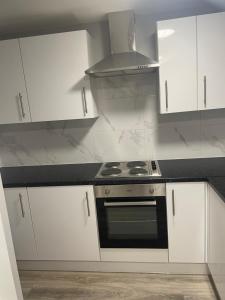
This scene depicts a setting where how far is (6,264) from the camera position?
119cm

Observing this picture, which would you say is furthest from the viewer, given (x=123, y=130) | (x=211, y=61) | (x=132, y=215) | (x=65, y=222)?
(x=123, y=130)

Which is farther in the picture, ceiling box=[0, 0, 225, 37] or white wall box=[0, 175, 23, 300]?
ceiling box=[0, 0, 225, 37]

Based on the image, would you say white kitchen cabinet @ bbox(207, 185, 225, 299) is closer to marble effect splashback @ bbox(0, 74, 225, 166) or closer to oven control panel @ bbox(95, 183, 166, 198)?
oven control panel @ bbox(95, 183, 166, 198)

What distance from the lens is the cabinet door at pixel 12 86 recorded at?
7.04 feet

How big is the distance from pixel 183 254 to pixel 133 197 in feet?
2.11

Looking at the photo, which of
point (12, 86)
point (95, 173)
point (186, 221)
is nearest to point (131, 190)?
point (95, 173)

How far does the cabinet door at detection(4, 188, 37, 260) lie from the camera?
86.5 inches

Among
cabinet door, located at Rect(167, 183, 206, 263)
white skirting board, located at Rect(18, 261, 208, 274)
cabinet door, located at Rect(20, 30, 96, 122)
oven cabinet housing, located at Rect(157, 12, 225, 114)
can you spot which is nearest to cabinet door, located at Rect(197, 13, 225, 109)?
oven cabinet housing, located at Rect(157, 12, 225, 114)

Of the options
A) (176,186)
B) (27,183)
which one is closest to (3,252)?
(27,183)

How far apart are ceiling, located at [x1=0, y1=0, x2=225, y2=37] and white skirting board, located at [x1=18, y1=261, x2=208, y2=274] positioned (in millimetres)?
2144

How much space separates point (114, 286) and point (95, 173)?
3.15 ft

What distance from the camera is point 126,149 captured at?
2.53 m

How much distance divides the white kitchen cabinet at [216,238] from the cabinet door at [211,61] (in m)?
0.70

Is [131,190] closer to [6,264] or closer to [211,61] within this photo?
[6,264]
